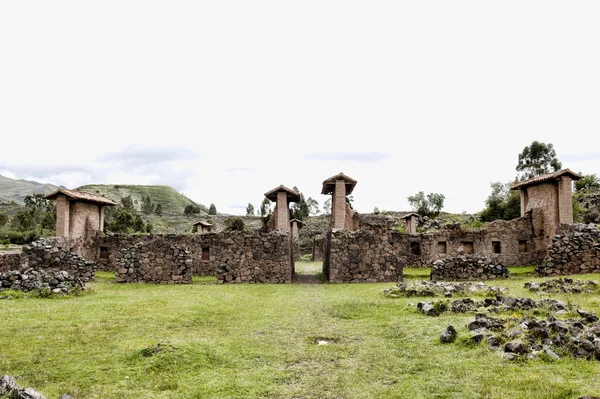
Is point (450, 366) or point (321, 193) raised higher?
point (321, 193)

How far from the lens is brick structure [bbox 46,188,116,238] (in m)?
25.2

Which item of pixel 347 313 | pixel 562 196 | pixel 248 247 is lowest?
pixel 347 313

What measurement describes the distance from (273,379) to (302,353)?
1.43 metres

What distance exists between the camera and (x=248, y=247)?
21.7m

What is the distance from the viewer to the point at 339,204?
27469 millimetres

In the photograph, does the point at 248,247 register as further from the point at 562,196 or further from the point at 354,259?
the point at 562,196

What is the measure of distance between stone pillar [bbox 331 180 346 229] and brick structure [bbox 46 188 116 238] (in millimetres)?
14780

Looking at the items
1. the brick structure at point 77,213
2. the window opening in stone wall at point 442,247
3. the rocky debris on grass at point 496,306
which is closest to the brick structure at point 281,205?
the window opening in stone wall at point 442,247

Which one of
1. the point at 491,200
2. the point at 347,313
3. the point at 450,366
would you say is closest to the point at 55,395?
the point at 450,366

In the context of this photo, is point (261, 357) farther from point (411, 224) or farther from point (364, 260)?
point (411, 224)

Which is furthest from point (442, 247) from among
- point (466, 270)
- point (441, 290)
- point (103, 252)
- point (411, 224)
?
point (103, 252)

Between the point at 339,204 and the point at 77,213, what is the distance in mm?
16089

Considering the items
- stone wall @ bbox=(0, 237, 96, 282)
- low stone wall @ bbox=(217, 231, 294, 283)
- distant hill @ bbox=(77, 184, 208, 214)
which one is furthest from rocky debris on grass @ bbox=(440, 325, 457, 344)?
distant hill @ bbox=(77, 184, 208, 214)

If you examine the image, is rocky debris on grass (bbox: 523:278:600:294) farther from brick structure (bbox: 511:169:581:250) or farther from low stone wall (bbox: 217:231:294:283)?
brick structure (bbox: 511:169:581:250)
